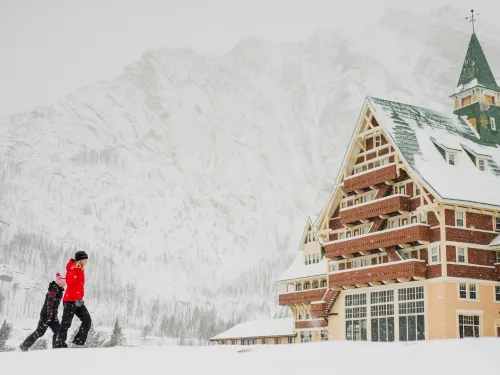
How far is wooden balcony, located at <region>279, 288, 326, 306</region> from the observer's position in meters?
66.0

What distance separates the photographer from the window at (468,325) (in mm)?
46031

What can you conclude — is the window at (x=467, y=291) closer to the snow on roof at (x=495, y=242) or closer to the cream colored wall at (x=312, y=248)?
the snow on roof at (x=495, y=242)

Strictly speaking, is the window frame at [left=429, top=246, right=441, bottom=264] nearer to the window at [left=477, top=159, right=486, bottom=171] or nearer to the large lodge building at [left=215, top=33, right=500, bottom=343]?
the large lodge building at [left=215, top=33, right=500, bottom=343]

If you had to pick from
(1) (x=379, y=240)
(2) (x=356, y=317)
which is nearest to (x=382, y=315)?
(2) (x=356, y=317)

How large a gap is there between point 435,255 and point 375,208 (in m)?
6.47

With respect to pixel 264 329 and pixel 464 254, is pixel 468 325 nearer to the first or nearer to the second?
pixel 464 254

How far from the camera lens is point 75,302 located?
65.4 feet

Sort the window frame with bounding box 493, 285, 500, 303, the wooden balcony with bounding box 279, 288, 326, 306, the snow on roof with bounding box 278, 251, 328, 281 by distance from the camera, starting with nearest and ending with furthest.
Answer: the window frame with bounding box 493, 285, 500, 303 → the wooden balcony with bounding box 279, 288, 326, 306 → the snow on roof with bounding box 278, 251, 328, 281

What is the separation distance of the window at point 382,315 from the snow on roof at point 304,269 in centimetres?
1509

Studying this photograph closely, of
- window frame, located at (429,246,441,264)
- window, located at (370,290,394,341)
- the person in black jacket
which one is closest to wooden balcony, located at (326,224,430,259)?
window frame, located at (429,246,441,264)

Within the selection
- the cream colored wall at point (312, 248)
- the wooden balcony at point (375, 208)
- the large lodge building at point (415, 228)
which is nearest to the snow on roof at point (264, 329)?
the cream colored wall at point (312, 248)

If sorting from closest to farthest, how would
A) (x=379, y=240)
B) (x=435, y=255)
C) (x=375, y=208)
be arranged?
(x=435, y=255)
(x=379, y=240)
(x=375, y=208)

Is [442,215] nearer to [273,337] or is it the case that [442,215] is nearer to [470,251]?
[470,251]

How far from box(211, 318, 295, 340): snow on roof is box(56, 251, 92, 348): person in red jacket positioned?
2169 inches
